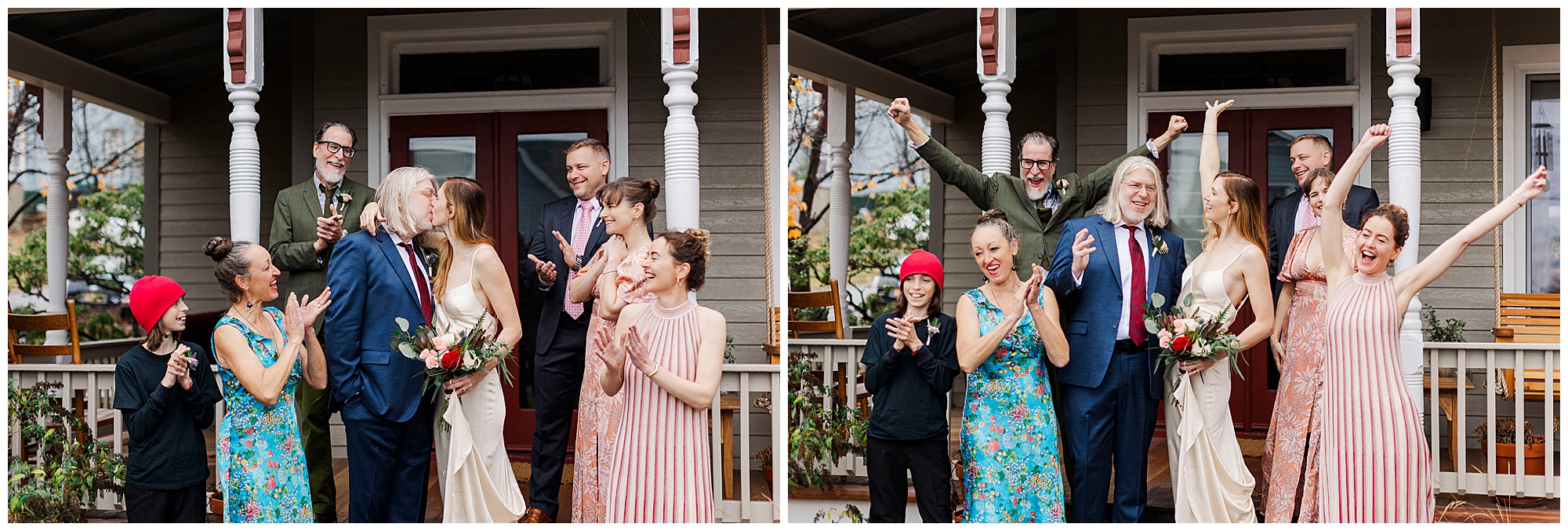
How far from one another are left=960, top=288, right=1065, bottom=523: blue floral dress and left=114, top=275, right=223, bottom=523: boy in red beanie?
124 inches

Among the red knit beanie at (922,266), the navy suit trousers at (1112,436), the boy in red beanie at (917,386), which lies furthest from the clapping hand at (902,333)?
the navy suit trousers at (1112,436)

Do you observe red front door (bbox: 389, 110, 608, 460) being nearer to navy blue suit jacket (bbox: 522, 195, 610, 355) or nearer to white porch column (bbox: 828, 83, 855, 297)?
navy blue suit jacket (bbox: 522, 195, 610, 355)

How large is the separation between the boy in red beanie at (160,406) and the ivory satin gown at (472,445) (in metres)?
0.93

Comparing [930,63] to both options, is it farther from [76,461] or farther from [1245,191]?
[76,461]

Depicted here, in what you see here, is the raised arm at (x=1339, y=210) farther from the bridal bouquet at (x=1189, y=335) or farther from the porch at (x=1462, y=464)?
the porch at (x=1462, y=464)

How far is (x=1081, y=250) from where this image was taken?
4.39 m

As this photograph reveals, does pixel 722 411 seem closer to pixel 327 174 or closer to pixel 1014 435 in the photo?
pixel 1014 435

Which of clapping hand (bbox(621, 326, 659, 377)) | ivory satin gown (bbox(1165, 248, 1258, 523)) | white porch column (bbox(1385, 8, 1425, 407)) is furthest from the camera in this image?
white porch column (bbox(1385, 8, 1425, 407))

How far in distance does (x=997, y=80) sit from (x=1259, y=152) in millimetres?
2505

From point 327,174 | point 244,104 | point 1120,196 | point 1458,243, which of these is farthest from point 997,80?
point 244,104

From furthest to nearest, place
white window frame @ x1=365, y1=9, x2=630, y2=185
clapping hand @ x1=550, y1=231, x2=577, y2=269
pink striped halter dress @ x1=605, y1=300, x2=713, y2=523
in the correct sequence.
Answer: white window frame @ x1=365, y1=9, x2=630, y2=185, clapping hand @ x1=550, y1=231, x2=577, y2=269, pink striped halter dress @ x1=605, y1=300, x2=713, y2=523

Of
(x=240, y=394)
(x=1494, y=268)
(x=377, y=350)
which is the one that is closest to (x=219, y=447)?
(x=240, y=394)

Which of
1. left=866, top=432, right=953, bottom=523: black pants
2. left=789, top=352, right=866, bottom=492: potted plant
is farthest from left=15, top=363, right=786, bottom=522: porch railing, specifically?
left=866, top=432, right=953, bottom=523: black pants

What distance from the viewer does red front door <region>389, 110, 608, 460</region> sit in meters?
6.30
